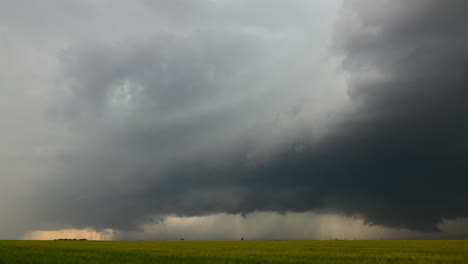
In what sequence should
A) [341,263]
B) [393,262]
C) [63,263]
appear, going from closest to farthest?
1. [63,263]
2. [341,263]
3. [393,262]

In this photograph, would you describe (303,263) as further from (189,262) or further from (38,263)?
(38,263)

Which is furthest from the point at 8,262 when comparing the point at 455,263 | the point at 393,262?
the point at 455,263

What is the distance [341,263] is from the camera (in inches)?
1091

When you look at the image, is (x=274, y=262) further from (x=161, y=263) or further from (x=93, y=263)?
(x=93, y=263)

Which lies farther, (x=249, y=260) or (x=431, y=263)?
(x=249, y=260)

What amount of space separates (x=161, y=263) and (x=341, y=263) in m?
14.7

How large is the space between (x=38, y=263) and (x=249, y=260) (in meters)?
17.2

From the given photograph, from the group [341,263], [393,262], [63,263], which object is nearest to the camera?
[63,263]

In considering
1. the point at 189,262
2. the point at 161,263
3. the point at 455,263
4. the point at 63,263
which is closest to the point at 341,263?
the point at 455,263

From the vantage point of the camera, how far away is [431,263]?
27844 millimetres

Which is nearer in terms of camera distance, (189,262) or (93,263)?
(93,263)

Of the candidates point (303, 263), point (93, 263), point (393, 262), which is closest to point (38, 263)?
point (93, 263)

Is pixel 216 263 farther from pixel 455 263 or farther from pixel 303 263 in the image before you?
pixel 455 263

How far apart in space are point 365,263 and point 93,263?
2172 cm
